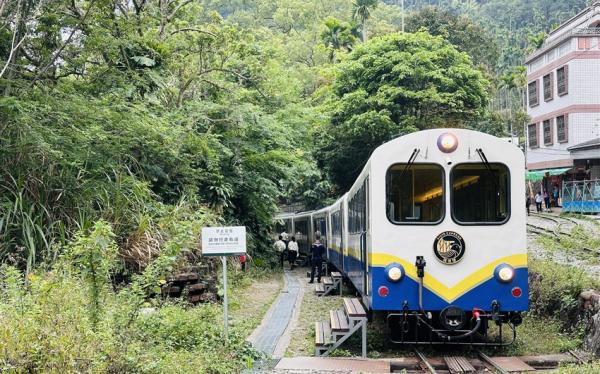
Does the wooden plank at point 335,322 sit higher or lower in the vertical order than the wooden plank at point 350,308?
lower

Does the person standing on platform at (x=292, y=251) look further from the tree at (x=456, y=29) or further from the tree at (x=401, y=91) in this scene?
the tree at (x=456, y=29)

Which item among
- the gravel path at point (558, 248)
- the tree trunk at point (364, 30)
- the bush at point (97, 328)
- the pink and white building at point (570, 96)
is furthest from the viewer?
the tree trunk at point (364, 30)

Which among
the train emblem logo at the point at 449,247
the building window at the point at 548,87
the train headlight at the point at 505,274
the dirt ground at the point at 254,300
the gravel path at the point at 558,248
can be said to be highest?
the building window at the point at 548,87

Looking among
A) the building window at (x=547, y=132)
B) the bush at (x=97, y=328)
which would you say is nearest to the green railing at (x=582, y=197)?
the building window at (x=547, y=132)

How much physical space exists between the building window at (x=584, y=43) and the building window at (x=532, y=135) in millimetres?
6905

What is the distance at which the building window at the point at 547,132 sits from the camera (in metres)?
37.2

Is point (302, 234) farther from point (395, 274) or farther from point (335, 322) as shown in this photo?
point (395, 274)

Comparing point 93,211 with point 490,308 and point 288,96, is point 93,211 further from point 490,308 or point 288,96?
point 288,96

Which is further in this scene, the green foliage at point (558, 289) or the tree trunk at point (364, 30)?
the tree trunk at point (364, 30)

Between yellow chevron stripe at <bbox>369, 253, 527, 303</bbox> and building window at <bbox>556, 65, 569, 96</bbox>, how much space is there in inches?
1112

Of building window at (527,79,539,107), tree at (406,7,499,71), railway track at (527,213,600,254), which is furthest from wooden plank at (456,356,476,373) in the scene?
building window at (527,79,539,107)

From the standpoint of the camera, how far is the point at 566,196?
101ft

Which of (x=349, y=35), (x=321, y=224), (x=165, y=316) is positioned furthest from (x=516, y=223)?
(x=349, y=35)

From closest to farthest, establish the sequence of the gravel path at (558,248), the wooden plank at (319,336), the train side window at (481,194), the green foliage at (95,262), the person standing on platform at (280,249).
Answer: the green foliage at (95,262) < the train side window at (481,194) < the wooden plank at (319,336) < the gravel path at (558,248) < the person standing on platform at (280,249)
